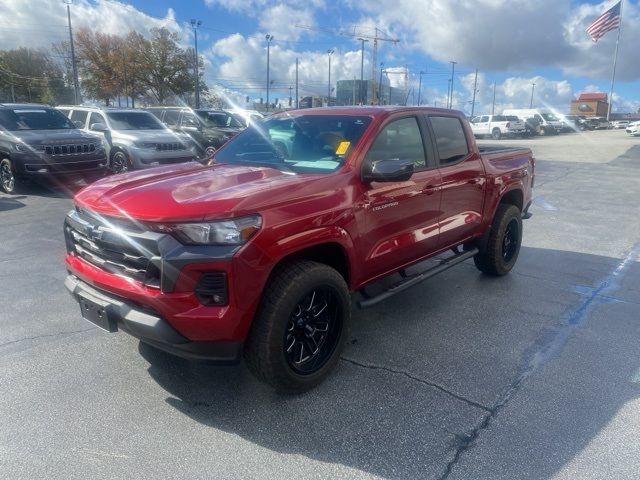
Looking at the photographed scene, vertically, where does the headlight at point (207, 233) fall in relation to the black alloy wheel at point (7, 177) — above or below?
above

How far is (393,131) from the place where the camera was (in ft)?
13.2

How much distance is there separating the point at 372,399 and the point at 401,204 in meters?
1.50

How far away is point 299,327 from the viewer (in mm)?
3172

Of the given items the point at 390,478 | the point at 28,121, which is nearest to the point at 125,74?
the point at 28,121

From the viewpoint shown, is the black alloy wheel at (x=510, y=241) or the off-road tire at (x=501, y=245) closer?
the off-road tire at (x=501, y=245)

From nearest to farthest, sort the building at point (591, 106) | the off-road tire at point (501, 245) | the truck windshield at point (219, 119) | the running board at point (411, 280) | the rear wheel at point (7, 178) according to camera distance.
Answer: the running board at point (411, 280) → the off-road tire at point (501, 245) → the rear wheel at point (7, 178) → the truck windshield at point (219, 119) → the building at point (591, 106)

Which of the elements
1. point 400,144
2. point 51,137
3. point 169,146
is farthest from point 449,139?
point 169,146

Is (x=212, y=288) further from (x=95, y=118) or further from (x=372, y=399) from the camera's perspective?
(x=95, y=118)

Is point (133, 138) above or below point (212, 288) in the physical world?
above

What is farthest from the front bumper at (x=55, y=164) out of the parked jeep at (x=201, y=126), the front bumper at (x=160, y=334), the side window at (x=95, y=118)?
the front bumper at (x=160, y=334)

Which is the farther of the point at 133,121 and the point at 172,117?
the point at 172,117

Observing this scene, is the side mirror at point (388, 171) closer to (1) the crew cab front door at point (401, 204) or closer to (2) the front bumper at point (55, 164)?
(1) the crew cab front door at point (401, 204)

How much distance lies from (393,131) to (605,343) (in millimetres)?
2410

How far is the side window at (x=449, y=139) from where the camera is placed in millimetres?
4523
